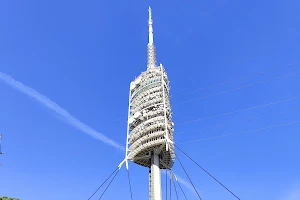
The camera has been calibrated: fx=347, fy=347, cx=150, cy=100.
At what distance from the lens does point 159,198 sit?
80438 mm

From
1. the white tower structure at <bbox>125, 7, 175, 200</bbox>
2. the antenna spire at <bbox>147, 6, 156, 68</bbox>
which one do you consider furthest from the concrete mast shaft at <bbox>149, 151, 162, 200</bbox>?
the antenna spire at <bbox>147, 6, 156, 68</bbox>

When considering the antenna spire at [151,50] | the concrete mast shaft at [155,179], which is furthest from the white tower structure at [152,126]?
the antenna spire at [151,50]

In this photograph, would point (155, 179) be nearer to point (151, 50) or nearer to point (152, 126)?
point (152, 126)

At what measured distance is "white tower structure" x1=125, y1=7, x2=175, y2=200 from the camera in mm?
85000

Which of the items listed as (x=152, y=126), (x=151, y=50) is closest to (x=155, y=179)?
(x=152, y=126)

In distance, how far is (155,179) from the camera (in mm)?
83500

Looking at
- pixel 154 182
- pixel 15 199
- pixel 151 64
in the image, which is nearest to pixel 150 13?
pixel 151 64

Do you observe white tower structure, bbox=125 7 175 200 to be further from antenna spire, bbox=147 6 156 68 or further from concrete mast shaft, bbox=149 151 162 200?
antenna spire, bbox=147 6 156 68

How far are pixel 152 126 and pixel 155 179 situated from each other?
13.0m

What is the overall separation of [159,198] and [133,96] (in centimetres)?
3185

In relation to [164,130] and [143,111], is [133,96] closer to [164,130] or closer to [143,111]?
[143,111]

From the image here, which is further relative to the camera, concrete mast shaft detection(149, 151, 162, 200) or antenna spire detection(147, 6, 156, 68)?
antenna spire detection(147, 6, 156, 68)

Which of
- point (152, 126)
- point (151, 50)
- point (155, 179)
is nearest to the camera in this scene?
point (155, 179)

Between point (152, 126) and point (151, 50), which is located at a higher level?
point (151, 50)
